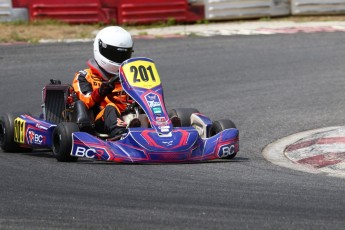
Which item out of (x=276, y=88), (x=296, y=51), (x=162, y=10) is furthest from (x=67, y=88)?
(x=162, y=10)

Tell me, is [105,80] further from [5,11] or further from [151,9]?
[5,11]

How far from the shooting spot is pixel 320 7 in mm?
15172

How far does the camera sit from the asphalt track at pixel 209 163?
5148 mm

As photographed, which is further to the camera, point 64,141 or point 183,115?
point 183,115

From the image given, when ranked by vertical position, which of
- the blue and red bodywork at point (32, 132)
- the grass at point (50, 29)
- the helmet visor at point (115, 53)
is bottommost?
the grass at point (50, 29)

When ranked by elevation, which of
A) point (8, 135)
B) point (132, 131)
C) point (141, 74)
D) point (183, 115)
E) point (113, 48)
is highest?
point (113, 48)

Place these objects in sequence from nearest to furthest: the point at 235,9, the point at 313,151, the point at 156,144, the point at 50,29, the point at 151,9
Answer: the point at 156,144 → the point at 313,151 → the point at 50,29 → the point at 151,9 → the point at 235,9

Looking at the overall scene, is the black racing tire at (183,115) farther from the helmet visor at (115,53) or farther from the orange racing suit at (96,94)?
the helmet visor at (115,53)

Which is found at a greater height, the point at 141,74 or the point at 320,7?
the point at 141,74

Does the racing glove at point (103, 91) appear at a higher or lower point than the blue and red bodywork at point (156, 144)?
higher

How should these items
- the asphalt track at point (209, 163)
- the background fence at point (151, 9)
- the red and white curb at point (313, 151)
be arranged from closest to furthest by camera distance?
1. the asphalt track at point (209, 163)
2. the red and white curb at point (313, 151)
3. the background fence at point (151, 9)

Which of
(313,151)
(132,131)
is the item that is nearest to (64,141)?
(132,131)

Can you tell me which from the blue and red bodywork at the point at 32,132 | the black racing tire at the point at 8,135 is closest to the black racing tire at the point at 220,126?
A: the blue and red bodywork at the point at 32,132

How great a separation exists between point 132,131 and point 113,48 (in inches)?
47.0
